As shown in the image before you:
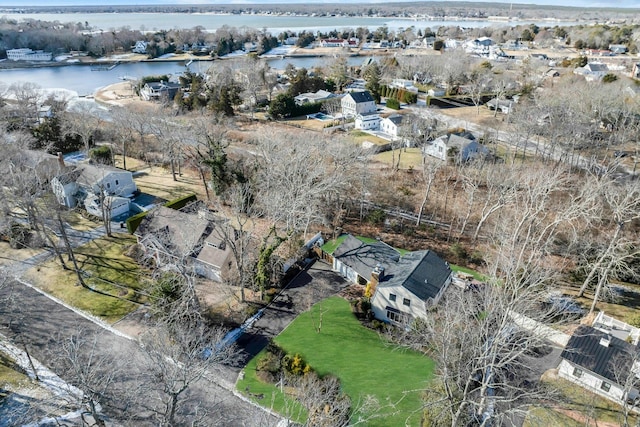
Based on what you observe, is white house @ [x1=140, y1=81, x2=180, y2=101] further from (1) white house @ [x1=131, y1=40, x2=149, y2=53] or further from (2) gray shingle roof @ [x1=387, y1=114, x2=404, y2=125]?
(1) white house @ [x1=131, y1=40, x2=149, y2=53]

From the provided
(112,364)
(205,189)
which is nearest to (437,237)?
(205,189)

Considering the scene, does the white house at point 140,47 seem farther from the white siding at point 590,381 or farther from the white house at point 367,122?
the white siding at point 590,381

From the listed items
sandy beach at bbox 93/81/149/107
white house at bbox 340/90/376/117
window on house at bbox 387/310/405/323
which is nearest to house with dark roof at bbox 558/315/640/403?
window on house at bbox 387/310/405/323

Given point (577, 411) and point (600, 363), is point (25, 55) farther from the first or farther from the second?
point (577, 411)

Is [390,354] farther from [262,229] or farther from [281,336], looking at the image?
[262,229]

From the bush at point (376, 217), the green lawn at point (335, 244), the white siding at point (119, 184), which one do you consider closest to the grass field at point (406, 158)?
the bush at point (376, 217)
